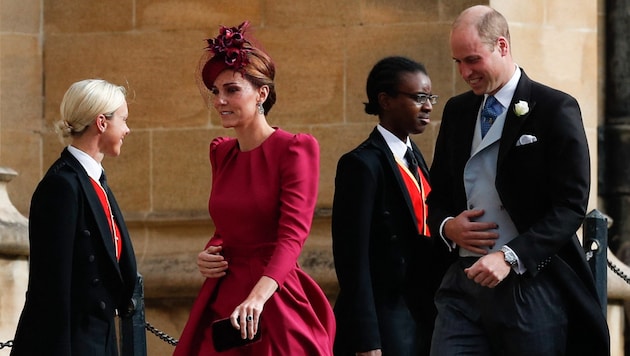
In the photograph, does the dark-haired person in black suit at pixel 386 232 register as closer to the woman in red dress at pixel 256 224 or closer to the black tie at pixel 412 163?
the black tie at pixel 412 163

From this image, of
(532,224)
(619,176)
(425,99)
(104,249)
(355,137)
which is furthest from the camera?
(619,176)

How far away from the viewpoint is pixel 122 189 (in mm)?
10109

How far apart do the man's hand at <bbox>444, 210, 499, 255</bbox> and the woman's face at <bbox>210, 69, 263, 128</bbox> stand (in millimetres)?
916

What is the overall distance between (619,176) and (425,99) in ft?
13.6

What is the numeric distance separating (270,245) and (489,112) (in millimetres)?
920

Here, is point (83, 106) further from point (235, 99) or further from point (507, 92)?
point (507, 92)

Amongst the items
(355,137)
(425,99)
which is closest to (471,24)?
(425,99)

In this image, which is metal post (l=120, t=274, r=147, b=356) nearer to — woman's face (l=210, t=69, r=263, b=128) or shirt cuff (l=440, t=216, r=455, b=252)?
woman's face (l=210, t=69, r=263, b=128)

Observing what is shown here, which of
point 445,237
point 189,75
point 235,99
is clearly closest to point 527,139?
point 445,237

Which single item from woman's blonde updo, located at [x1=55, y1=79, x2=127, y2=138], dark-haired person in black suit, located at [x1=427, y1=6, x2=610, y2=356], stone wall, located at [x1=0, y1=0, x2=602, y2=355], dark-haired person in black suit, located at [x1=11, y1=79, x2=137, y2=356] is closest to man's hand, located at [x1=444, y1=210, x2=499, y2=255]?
dark-haired person in black suit, located at [x1=427, y1=6, x2=610, y2=356]

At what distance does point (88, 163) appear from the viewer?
6.77 m

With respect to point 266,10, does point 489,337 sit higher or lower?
lower

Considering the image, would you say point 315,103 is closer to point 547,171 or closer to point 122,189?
point 122,189

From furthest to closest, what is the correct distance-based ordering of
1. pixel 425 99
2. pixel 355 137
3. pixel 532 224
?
pixel 355 137 → pixel 425 99 → pixel 532 224
